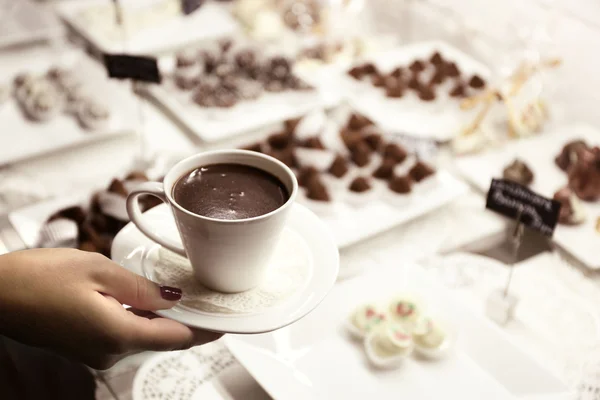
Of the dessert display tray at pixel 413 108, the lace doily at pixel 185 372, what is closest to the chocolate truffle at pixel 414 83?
the dessert display tray at pixel 413 108

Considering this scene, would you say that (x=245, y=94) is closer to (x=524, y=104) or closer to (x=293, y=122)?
(x=293, y=122)

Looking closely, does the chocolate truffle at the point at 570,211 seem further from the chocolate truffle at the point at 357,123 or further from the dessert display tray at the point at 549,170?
the chocolate truffle at the point at 357,123

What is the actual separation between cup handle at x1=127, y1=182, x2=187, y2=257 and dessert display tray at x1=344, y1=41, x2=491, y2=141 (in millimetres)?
971

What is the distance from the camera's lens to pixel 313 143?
1.51m

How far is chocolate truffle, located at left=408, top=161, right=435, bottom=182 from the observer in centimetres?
145

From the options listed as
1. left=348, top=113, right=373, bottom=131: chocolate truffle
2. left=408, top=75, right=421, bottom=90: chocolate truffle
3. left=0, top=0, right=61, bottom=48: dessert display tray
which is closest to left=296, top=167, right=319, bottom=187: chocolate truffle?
left=348, top=113, right=373, bottom=131: chocolate truffle

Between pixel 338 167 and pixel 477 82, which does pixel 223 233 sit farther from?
pixel 477 82

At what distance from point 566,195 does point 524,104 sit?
43 cm

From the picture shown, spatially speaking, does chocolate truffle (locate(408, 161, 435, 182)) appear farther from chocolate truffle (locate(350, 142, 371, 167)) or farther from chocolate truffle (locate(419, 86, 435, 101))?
chocolate truffle (locate(419, 86, 435, 101))

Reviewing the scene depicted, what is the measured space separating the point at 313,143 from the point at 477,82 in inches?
24.1

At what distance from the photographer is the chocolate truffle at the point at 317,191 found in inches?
54.6

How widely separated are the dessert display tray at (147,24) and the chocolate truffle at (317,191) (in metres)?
0.90

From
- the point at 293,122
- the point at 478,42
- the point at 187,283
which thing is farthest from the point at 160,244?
the point at 478,42

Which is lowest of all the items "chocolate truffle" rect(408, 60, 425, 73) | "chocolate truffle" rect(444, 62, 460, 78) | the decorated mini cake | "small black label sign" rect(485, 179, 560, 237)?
the decorated mini cake
